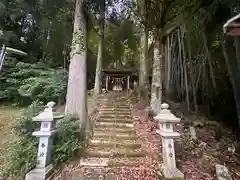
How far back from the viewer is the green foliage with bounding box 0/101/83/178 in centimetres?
362

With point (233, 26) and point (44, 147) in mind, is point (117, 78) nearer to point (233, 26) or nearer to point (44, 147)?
point (44, 147)

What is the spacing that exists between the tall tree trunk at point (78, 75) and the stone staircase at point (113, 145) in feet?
1.82

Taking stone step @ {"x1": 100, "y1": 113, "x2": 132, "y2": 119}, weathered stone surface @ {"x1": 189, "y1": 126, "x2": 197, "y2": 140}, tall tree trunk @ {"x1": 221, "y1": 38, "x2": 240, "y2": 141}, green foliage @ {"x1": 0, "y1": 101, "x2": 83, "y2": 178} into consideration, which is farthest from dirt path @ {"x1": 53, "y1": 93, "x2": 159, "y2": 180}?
tall tree trunk @ {"x1": 221, "y1": 38, "x2": 240, "y2": 141}

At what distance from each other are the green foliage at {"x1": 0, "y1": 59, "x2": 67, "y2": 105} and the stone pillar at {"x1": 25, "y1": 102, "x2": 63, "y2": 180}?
209 inches

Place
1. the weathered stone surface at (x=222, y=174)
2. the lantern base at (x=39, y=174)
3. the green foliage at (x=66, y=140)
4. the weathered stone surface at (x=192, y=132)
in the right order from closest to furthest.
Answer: the lantern base at (x=39, y=174), the weathered stone surface at (x=222, y=174), the green foliage at (x=66, y=140), the weathered stone surface at (x=192, y=132)

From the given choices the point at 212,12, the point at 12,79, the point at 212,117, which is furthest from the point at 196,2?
the point at 12,79

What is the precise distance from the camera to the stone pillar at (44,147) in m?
3.34

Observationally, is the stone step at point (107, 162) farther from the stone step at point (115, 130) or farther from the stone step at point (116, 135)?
the stone step at point (115, 130)

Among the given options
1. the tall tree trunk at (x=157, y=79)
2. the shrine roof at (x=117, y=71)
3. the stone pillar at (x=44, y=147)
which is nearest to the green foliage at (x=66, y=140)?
the stone pillar at (x=44, y=147)

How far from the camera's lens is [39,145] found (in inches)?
139

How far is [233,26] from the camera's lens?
1.94 m

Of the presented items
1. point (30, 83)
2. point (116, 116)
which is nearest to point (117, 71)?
point (30, 83)

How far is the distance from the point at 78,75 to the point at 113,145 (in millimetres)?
1832

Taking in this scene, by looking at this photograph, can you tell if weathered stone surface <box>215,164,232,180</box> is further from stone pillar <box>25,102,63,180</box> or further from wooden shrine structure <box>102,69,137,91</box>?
wooden shrine structure <box>102,69,137,91</box>
